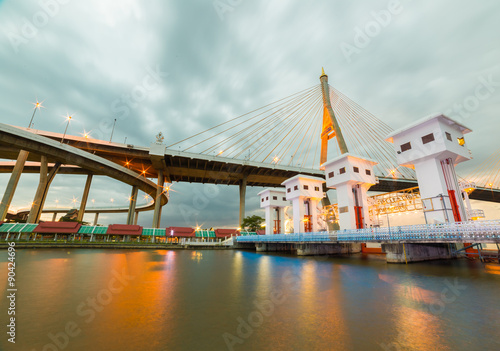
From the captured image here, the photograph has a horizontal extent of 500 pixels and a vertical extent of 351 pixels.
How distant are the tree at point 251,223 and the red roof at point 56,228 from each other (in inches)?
1410

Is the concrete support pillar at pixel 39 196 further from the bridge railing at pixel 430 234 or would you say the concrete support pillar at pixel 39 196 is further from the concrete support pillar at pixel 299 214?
the bridge railing at pixel 430 234

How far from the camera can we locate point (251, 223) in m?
54.3

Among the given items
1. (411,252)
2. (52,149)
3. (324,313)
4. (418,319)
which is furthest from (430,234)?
(52,149)

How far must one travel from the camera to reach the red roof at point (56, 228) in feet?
127

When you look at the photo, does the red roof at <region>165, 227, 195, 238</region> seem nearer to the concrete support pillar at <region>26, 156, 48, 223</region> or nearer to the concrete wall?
the concrete support pillar at <region>26, 156, 48, 223</region>

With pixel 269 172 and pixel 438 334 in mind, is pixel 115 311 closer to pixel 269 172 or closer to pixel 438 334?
pixel 438 334

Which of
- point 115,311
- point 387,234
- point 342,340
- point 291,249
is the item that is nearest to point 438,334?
point 342,340

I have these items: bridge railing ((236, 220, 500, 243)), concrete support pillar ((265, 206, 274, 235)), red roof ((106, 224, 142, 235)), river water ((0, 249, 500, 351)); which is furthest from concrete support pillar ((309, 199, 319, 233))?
red roof ((106, 224, 142, 235))

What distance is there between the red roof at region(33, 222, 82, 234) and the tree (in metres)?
35.8

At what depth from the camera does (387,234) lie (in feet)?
57.6

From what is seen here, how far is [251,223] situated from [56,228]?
4041 cm

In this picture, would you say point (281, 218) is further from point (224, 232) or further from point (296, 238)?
point (296, 238)

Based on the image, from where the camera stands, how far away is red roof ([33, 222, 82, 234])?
38750 mm

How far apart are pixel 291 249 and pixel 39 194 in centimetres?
4987
